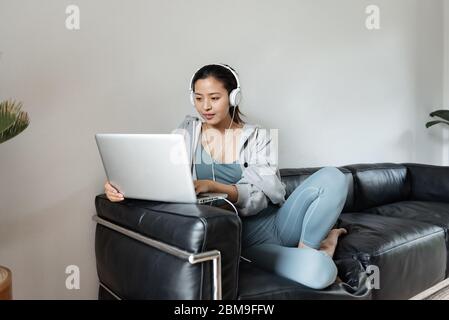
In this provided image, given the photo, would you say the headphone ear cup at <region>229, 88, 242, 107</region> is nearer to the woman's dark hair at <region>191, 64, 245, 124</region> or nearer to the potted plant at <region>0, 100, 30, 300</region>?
the woman's dark hair at <region>191, 64, 245, 124</region>

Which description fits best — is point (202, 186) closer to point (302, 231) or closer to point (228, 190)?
point (228, 190)

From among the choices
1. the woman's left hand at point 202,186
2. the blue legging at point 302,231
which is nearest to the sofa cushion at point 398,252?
the blue legging at point 302,231

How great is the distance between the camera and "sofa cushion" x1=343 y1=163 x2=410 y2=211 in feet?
7.77

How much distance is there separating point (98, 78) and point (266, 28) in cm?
106

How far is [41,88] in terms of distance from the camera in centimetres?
150

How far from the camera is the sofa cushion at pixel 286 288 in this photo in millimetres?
1124

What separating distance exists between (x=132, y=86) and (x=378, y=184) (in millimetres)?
1618

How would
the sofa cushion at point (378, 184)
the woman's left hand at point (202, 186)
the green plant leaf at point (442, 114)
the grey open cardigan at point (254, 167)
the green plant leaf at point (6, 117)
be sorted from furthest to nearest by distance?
the green plant leaf at point (442, 114)
the sofa cushion at point (378, 184)
the grey open cardigan at point (254, 167)
the woman's left hand at point (202, 186)
the green plant leaf at point (6, 117)

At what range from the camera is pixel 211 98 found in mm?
1480

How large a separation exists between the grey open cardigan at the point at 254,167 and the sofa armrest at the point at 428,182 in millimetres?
1465

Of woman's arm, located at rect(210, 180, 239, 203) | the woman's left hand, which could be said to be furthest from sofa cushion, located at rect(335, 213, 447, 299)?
the woman's left hand

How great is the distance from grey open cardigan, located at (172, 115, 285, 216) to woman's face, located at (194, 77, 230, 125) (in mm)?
90

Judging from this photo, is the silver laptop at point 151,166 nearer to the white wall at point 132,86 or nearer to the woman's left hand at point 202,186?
the woman's left hand at point 202,186

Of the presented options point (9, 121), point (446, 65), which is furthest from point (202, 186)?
point (446, 65)
